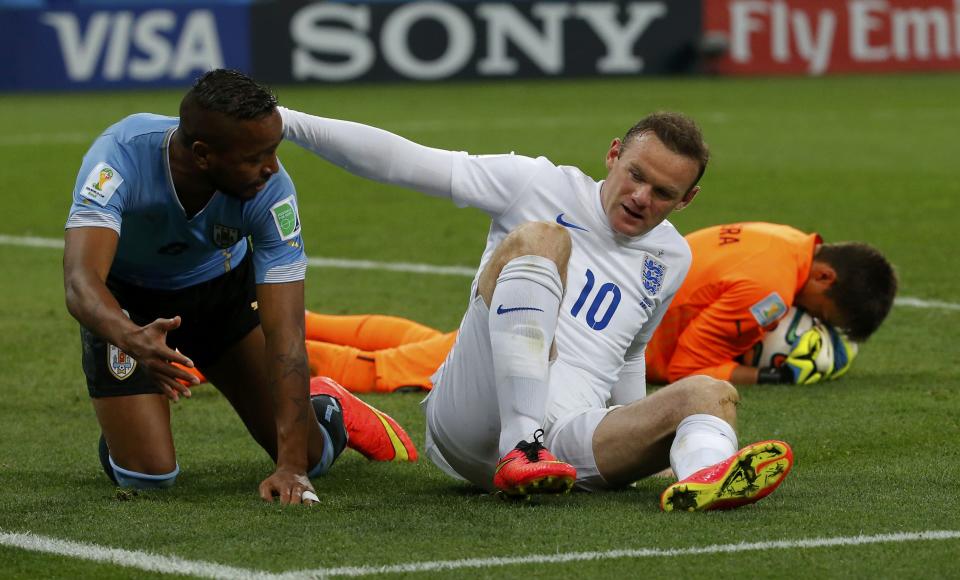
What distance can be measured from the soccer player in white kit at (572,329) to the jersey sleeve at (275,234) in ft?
0.57

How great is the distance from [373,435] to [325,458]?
0.30 m

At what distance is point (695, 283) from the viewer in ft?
23.5

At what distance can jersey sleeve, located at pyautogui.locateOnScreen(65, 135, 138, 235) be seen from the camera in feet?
15.5

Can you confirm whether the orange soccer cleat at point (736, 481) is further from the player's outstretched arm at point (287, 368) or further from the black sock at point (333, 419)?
the black sock at point (333, 419)

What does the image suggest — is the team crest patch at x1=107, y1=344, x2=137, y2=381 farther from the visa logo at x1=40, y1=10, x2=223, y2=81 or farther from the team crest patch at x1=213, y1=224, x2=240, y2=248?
the visa logo at x1=40, y1=10, x2=223, y2=81

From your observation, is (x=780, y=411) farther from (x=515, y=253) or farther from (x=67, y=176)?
(x=67, y=176)

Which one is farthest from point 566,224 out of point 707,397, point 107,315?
point 107,315

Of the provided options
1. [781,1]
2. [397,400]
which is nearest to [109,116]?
[781,1]

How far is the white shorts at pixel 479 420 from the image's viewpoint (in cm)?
490

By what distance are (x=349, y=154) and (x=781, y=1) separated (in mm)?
22451

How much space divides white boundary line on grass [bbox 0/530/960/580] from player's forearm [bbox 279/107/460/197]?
53.1 inches

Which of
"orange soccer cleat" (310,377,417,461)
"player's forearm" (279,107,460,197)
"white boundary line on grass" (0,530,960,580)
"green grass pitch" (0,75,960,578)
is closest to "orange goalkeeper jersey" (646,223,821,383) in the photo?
"green grass pitch" (0,75,960,578)

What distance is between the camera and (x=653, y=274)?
5.21 metres

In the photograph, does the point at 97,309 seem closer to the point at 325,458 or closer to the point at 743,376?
the point at 325,458
